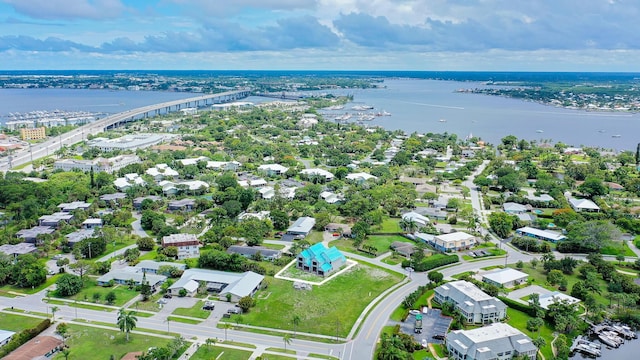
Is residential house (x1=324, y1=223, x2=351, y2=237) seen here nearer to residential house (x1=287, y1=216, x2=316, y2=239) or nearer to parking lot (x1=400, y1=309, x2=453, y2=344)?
residential house (x1=287, y1=216, x2=316, y2=239)

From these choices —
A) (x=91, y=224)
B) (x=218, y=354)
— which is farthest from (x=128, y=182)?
(x=218, y=354)

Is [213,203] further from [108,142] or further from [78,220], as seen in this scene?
[108,142]

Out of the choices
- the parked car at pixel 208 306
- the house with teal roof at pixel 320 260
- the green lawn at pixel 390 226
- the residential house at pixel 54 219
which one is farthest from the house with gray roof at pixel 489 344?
the residential house at pixel 54 219

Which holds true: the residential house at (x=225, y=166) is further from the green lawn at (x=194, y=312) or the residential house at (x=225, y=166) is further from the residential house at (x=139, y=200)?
the green lawn at (x=194, y=312)

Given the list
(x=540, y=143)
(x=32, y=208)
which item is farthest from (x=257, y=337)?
(x=540, y=143)

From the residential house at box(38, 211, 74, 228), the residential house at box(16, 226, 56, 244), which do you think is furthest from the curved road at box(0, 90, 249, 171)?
the residential house at box(16, 226, 56, 244)
